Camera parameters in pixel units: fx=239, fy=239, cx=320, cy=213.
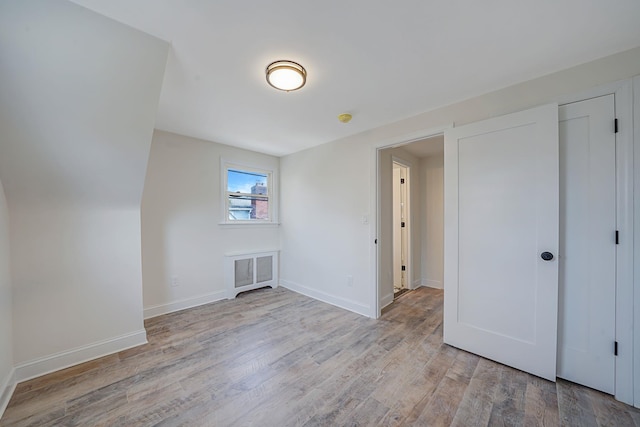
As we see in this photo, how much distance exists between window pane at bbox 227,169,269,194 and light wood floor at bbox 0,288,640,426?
212cm

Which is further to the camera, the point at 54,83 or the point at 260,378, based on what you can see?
the point at 260,378

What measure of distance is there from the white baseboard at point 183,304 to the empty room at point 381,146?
1.27 feet

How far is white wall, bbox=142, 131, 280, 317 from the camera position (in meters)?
3.02

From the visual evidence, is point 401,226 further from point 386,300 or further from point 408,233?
point 386,300

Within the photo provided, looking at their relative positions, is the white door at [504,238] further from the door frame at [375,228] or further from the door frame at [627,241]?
the door frame at [375,228]

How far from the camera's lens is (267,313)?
3.10 metres

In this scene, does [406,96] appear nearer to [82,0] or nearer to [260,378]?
[82,0]

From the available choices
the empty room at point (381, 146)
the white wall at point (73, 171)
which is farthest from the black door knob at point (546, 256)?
the white wall at point (73, 171)

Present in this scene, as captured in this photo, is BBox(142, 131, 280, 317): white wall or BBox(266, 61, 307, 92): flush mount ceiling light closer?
BBox(266, 61, 307, 92): flush mount ceiling light

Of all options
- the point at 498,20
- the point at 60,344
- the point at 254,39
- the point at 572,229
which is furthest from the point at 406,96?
the point at 60,344

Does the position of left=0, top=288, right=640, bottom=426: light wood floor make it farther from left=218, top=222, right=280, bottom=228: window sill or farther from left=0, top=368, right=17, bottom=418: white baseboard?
left=218, top=222, right=280, bottom=228: window sill

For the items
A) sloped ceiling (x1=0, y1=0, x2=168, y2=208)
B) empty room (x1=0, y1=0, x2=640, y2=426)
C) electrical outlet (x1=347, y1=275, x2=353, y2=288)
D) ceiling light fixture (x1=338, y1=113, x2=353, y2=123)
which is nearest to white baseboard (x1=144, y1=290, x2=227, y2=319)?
empty room (x1=0, y1=0, x2=640, y2=426)

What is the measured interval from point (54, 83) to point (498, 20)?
268 cm

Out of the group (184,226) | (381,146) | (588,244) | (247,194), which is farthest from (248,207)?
(588,244)
